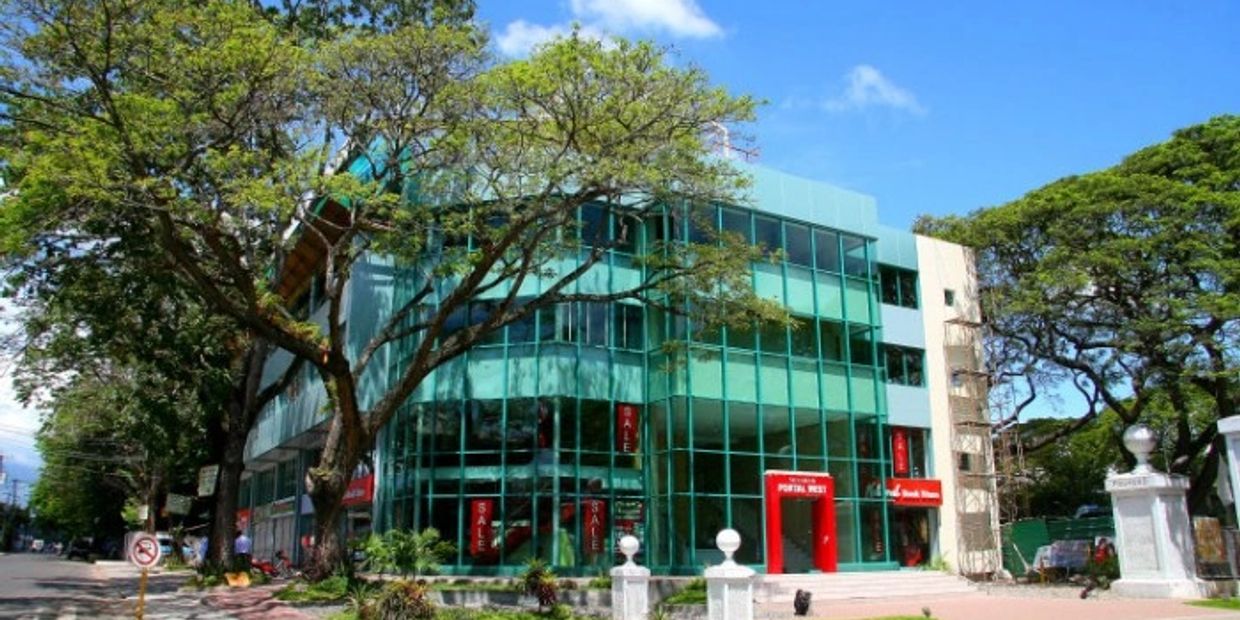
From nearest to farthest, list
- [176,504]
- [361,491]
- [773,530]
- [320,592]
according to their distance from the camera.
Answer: [320,592], [773,530], [361,491], [176,504]

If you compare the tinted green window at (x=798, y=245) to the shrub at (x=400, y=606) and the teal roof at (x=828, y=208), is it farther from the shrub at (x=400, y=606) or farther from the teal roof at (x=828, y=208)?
the shrub at (x=400, y=606)

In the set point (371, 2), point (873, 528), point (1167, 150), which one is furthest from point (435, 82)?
point (1167, 150)

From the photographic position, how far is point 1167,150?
2947 centimetres

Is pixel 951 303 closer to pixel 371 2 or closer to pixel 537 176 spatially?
pixel 537 176

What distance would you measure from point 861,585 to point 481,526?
969 cm

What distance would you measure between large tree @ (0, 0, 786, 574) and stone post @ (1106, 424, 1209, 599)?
29.3 feet

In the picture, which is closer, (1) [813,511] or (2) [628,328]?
(2) [628,328]

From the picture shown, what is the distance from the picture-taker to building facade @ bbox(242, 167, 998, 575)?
24.1m

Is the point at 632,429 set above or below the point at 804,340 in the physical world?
below

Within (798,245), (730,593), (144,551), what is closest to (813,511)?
(798,245)

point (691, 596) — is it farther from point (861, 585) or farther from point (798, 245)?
point (798, 245)

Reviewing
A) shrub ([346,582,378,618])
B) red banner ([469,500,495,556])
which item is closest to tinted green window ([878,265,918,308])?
red banner ([469,500,495,556])

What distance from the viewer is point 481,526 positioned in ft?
78.1

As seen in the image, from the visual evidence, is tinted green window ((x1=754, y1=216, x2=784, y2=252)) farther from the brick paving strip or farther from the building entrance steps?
the brick paving strip
